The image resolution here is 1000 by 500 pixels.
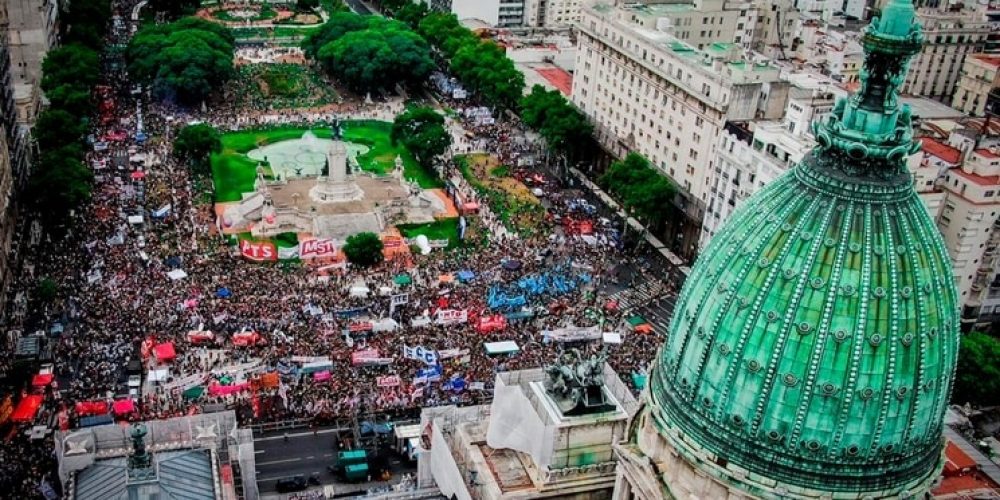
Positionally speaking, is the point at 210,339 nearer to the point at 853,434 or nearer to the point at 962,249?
the point at 853,434

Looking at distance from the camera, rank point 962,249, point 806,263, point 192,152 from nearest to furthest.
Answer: point 806,263, point 962,249, point 192,152

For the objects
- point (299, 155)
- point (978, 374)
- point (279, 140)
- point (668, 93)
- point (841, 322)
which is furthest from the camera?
point (279, 140)

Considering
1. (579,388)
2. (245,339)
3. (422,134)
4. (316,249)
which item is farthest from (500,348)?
→ (422,134)

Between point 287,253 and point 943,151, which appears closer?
point 287,253

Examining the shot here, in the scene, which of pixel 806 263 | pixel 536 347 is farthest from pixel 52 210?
pixel 806 263

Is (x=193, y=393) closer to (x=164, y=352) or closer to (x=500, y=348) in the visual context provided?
(x=164, y=352)

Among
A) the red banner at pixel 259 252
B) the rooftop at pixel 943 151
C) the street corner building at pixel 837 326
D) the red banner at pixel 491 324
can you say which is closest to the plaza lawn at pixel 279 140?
the red banner at pixel 259 252

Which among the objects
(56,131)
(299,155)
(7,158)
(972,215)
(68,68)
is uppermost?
(972,215)
